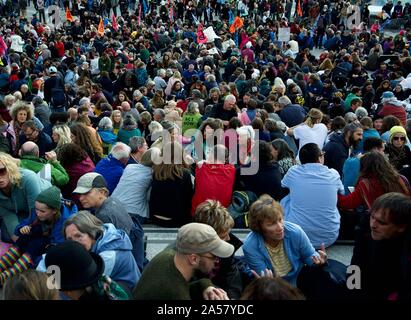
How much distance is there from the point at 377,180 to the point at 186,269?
2.39 m

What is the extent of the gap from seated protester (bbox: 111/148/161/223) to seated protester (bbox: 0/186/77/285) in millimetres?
1162

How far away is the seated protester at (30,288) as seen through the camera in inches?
114

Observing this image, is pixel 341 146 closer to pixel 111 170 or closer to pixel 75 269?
pixel 111 170

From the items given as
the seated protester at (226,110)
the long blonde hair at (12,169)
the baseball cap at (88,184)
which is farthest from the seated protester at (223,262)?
the seated protester at (226,110)

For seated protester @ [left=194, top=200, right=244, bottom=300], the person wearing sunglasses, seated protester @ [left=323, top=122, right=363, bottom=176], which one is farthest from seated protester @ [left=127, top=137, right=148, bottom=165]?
the person wearing sunglasses

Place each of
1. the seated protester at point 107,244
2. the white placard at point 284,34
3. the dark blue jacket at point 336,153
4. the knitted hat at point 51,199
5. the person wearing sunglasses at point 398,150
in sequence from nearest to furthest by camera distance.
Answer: the seated protester at point 107,244, the knitted hat at point 51,199, the person wearing sunglasses at point 398,150, the dark blue jacket at point 336,153, the white placard at point 284,34

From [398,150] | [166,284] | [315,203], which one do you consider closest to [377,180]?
[315,203]

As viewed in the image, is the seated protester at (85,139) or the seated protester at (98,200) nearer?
the seated protester at (98,200)

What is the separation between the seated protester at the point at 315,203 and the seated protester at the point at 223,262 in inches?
41.2

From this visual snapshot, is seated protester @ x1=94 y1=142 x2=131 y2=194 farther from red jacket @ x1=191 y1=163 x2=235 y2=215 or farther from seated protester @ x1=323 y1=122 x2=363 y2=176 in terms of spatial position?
seated protester @ x1=323 y1=122 x2=363 y2=176

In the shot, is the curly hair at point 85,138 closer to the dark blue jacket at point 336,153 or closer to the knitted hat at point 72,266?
the dark blue jacket at point 336,153

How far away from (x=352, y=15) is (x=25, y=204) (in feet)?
74.4

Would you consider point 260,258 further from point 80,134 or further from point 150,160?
point 80,134
